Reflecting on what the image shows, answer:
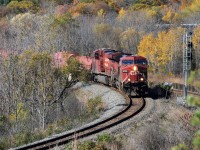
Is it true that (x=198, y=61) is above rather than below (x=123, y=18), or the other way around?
below

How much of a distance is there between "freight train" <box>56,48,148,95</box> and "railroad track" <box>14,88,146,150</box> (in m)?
1.33

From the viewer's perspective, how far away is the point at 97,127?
16.8m

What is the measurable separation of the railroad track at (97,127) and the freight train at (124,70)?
1335mm

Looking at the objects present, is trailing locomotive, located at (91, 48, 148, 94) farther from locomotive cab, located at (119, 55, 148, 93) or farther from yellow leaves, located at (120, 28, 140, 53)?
yellow leaves, located at (120, 28, 140, 53)

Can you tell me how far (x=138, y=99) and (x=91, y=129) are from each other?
9.37 m

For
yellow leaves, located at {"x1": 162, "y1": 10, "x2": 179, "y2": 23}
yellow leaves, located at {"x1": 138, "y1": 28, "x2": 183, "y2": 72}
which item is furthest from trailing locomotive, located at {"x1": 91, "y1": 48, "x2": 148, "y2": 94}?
yellow leaves, located at {"x1": 162, "y1": 10, "x2": 179, "y2": 23}

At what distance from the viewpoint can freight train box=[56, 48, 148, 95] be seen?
85.1ft

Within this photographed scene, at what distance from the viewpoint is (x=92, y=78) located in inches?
1405

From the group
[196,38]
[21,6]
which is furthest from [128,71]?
[21,6]

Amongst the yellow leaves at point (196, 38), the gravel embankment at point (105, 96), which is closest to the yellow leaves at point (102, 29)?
the yellow leaves at point (196, 38)

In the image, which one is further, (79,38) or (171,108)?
(79,38)

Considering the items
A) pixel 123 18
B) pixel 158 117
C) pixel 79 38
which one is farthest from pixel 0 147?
pixel 123 18

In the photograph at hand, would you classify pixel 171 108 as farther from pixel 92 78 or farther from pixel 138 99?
pixel 92 78

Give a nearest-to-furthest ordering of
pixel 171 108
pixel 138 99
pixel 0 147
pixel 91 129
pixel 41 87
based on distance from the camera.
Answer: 1. pixel 0 147
2. pixel 91 129
3. pixel 171 108
4. pixel 138 99
5. pixel 41 87
